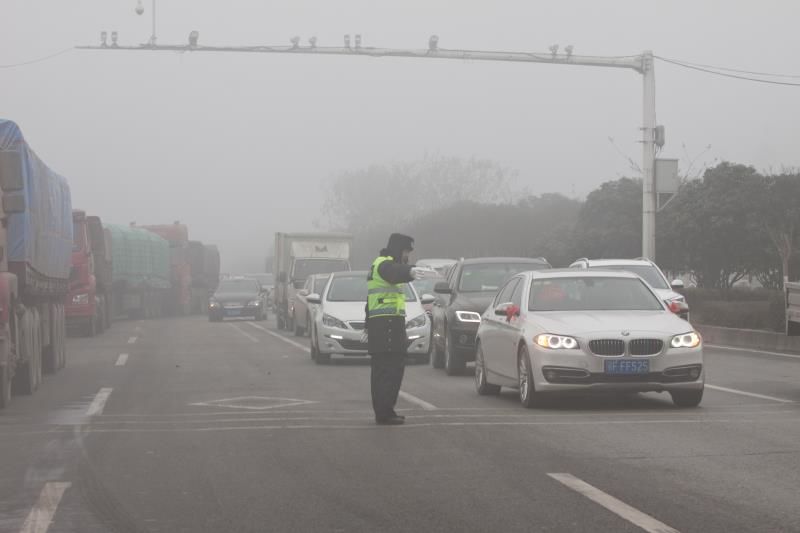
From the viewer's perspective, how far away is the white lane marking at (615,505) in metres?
7.34

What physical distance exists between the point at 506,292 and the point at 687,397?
290cm

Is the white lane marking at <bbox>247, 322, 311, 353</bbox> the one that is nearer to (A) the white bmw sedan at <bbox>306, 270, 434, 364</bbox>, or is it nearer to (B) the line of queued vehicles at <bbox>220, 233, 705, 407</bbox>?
(A) the white bmw sedan at <bbox>306, 270, 434, 364</bbox>

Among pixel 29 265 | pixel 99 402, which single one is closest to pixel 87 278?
pixel 29 265

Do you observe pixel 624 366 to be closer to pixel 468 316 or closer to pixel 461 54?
pixel 468 316

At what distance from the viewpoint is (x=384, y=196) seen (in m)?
125

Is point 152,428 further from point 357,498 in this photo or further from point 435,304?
point 435,304

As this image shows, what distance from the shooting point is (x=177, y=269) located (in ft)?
198

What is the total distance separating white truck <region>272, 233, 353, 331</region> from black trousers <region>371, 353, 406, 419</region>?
26.4 metres

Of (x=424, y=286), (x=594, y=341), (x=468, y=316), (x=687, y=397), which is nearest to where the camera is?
(x=594, y=341)

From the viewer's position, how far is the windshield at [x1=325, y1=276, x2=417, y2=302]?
2425 centimetres

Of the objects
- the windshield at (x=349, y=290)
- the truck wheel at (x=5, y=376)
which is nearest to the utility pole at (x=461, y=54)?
the windshield at (x=349, y=290)

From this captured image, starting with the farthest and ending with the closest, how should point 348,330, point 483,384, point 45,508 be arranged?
point 348,330 → point 483,384 → point 45,508

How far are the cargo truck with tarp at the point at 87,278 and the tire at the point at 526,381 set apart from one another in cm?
2078

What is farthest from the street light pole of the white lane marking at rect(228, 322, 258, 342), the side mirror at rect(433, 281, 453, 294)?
the side mirror at rect(433, 281, 453, 294)
